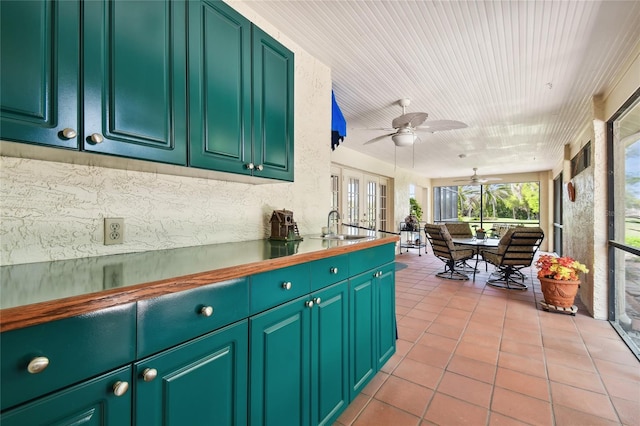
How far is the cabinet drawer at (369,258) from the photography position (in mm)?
1635

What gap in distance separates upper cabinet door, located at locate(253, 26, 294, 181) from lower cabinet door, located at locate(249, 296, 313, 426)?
82cm

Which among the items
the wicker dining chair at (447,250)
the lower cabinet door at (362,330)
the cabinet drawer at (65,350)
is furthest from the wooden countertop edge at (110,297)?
the wicker dining chair at (447,250)

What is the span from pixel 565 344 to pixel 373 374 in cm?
194

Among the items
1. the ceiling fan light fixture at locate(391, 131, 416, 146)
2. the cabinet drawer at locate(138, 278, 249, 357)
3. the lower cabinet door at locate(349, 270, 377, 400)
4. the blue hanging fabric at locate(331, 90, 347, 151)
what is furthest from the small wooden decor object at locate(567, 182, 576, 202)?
the cabinet drawer at locate(138, 278, 249, 357)

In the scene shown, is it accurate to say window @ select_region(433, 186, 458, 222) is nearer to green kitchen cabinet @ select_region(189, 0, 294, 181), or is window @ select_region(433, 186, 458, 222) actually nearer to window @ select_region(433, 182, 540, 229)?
window @ select_region(433, 182, 540, 229)

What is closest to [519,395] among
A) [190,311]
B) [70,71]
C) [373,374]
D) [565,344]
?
[373,374]

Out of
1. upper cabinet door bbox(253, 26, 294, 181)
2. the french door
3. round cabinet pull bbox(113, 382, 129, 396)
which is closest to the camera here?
round cabinet pull bbox(113, 382, 129, 396)

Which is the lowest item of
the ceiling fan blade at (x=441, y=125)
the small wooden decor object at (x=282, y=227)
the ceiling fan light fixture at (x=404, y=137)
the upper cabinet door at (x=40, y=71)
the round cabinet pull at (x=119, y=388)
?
the round cabinet pull at (x=119, y=388)

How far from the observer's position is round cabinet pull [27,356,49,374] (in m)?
0.56

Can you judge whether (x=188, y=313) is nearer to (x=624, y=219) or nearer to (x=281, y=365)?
(x=281, y=365)

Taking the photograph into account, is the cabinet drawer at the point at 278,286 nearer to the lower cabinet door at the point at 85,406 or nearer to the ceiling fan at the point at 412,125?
the lower cabinet door at the point at 85,406

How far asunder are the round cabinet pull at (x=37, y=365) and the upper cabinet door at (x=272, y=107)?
1.18 metres

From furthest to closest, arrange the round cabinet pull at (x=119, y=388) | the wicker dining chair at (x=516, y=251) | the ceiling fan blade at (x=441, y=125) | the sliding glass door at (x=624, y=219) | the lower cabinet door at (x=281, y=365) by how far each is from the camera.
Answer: the wicker dining chair at (x=516, y=251)
the ceiling fan blade at (x=441, y=125)
the sliding glass door at (x=624, y=219)
the lower cabinet door at (x=281, y=365)
the round cabinet pull at (x=119, y=388)

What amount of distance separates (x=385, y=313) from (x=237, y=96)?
5.43 ft
